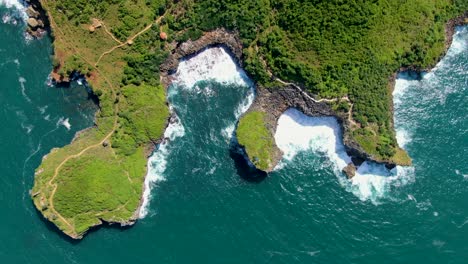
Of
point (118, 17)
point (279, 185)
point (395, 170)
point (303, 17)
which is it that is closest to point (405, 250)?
point (395, 170)

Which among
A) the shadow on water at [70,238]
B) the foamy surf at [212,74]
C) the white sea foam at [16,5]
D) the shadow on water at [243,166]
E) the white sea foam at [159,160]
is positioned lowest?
the shadow on water at [70,238]

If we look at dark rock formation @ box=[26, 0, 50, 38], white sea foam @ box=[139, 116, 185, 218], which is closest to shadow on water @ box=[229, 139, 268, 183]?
white sea foam @ box=[139, 116, 185, 218]

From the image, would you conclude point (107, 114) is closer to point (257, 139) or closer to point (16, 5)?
point (16, 5)

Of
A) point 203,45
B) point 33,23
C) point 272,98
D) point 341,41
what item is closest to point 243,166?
point 272,98

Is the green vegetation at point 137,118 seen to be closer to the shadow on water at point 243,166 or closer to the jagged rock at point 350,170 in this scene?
the shadow on water at point 243,166

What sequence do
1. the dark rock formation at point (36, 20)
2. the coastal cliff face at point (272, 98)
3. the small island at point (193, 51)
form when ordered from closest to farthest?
the small island at point (193, 51)
the dark rock formation at point (36, 20)
the coastal cliff face at point (272, 98)

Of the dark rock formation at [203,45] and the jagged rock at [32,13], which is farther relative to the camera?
the dark rock formation at [203,45]

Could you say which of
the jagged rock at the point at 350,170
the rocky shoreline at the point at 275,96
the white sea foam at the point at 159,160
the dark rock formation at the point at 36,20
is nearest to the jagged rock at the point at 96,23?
the dark rock formation at the point at 36,20
